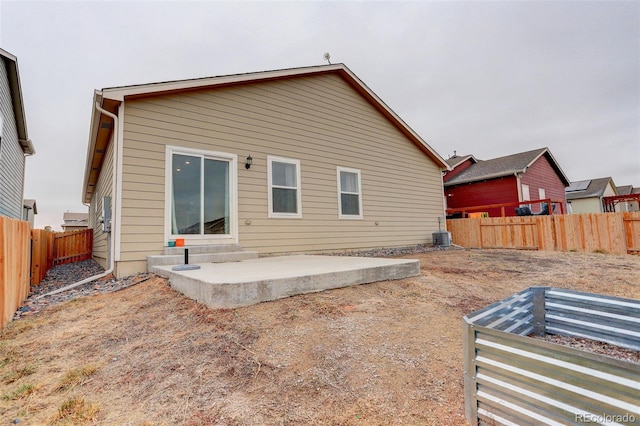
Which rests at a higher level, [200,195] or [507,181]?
[507,181]

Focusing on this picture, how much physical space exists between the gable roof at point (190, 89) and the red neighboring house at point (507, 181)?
6865 mm

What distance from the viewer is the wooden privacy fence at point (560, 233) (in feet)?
27.9

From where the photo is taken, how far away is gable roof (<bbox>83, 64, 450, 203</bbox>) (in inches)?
213

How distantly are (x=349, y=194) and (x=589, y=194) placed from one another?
92.2 ft

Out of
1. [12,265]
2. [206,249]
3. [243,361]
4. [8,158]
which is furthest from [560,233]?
[8,158]

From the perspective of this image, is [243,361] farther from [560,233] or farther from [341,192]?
[560,233]

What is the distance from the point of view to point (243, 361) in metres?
2.36

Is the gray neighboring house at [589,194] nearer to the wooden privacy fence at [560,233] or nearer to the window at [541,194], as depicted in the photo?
the window at [541,194]

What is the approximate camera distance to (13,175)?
1130 cm

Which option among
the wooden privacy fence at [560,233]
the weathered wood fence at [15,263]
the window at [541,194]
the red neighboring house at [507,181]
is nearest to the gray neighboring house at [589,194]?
the red neighboring house at [507,181]

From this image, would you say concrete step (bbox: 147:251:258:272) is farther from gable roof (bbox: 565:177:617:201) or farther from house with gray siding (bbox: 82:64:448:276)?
gable roof (bbox: 565:177:617:201)

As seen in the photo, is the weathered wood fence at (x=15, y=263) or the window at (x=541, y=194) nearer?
the weathered wood fence at (x=15, y=263)

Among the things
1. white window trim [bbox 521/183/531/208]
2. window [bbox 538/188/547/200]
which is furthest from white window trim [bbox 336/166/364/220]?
window [bbox 538/188/547/200]

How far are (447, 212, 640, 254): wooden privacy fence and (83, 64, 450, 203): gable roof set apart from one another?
277 cm
